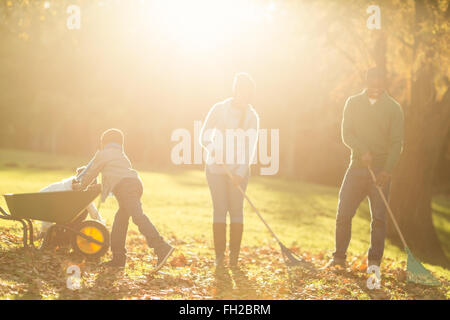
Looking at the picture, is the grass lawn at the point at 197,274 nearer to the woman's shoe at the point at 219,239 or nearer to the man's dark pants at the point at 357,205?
the woman's shoe at the point at 219,239

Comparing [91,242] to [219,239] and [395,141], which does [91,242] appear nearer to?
[219,239]

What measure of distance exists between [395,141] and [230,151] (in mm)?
2085

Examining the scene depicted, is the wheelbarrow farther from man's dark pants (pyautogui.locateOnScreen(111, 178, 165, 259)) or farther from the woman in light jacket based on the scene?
the woman in light jacket

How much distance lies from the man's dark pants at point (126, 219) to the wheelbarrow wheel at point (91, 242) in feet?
1.03

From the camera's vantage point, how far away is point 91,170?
21.3 feet

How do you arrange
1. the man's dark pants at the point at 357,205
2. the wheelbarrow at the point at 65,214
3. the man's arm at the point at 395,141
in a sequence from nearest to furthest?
the wheelbarrow at the point at 65,214 < the man's arm at the point at 395,141 < the man's dark pants at the point at 357,205

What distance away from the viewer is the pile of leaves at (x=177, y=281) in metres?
5.56

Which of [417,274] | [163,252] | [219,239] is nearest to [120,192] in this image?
[163,252]

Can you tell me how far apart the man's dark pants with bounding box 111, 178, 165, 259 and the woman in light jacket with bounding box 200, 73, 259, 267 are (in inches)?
33.6

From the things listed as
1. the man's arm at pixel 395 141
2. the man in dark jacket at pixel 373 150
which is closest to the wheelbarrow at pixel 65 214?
the man in dark jacket at pixel 373 150

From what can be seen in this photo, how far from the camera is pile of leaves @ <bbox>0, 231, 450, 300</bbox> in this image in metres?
5.56

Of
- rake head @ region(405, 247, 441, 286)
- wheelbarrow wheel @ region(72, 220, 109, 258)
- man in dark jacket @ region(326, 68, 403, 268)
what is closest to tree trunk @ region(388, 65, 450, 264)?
man in dark jacket @ region(326, 68, 403, 268)

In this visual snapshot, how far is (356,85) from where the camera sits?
613 inches
